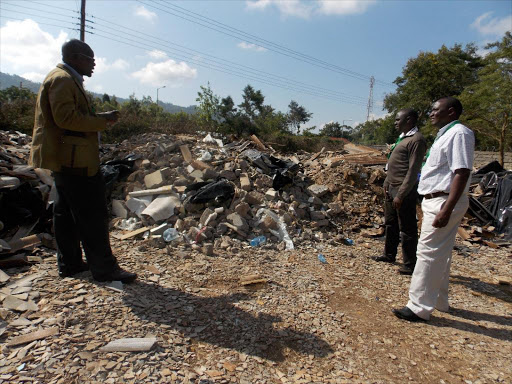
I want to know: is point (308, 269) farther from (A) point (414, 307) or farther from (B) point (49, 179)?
(B) point (49, 179)

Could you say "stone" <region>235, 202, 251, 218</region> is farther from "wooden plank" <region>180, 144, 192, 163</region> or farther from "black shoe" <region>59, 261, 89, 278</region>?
"black shoe" <region>59, 261, 89, 278</region>

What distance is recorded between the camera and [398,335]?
253 cm

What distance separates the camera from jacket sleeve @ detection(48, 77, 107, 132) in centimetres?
233

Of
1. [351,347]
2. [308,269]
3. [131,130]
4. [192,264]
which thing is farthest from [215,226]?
[131,130]

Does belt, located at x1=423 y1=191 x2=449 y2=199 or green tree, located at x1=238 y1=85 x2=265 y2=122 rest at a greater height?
green tree, located at x1=238 y1=85 x2=265 y2=122

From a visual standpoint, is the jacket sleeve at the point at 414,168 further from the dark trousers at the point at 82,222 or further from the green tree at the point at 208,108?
the green tree at the point at 208,108

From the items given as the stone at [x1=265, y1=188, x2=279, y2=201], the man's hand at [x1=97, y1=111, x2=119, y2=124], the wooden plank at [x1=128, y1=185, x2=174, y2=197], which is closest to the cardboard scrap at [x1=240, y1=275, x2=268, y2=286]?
the man's hand at [x1=97, y1=111, x2=119, y2=124]

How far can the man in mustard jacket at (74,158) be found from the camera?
2391 millimetres

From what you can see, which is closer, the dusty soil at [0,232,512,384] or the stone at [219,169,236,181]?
the dusty soil at [0,232,512,384]

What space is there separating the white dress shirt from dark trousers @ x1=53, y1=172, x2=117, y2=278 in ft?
9.82

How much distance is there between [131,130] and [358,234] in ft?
34.1

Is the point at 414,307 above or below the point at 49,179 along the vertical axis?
below

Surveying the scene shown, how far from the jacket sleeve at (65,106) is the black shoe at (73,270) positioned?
1.33 m

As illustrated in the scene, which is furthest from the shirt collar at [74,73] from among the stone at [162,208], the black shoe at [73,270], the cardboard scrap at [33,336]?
the stone at [162,208]
